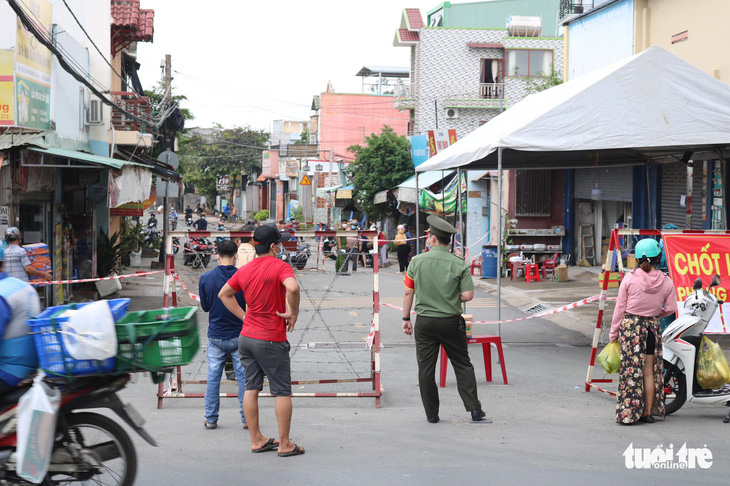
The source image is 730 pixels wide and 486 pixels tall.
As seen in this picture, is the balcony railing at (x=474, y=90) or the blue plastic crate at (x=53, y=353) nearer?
the blue plastic crate at (x=53, y=353)

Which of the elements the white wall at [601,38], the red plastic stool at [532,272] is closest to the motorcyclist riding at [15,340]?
the white wall at [601,38]

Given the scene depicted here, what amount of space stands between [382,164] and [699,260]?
26.5 meters

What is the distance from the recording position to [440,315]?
7.28 m

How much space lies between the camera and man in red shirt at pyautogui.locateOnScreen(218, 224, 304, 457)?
6234 millimetres

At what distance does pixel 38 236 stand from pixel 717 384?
13044 mm

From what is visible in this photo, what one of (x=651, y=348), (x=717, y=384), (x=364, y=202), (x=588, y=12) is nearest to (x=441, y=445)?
(x=651, y=348)

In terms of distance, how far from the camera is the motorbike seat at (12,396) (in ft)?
15.3

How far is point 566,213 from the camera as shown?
23891 mm

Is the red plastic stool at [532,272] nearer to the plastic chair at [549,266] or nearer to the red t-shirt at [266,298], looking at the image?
the plastic chair at [549,266]

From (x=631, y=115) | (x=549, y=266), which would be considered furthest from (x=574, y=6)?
(x=631, y=115)

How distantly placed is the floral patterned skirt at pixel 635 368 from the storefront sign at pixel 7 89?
10.8m

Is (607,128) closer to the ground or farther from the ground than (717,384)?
farther from the ground

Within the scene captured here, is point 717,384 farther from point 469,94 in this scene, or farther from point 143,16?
point 469,94

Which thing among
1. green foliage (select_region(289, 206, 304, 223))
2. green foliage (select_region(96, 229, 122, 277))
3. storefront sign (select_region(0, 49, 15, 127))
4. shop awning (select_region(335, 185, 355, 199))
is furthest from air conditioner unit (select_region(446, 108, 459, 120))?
storefront sign (select_region(0, 49, 15, 127))
